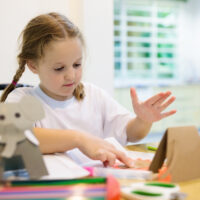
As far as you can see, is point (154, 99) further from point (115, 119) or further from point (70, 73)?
point (115, 119)

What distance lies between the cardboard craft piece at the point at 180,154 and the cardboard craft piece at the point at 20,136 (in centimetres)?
24

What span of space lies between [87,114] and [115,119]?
0.11 m

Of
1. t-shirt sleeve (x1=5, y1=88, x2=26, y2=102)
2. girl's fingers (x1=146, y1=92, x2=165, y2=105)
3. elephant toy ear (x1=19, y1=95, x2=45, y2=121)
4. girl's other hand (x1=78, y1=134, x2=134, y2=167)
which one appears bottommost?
girl's other hand (x1=78, y1=134, x2=134, y2=167)

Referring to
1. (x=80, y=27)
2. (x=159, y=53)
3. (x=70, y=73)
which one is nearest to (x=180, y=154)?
(x=70, y=73)

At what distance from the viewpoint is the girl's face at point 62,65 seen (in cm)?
96

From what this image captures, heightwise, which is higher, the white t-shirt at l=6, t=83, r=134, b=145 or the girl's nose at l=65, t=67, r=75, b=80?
the girl's nose at l=65, t=67, r=75, b=80

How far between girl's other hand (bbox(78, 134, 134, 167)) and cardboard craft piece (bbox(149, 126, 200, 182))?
0.10m

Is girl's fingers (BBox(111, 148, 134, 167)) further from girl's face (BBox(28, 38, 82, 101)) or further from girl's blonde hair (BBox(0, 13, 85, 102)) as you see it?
girl's blonde hair (BBox(0, 13, 85, 102))

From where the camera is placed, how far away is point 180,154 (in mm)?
662

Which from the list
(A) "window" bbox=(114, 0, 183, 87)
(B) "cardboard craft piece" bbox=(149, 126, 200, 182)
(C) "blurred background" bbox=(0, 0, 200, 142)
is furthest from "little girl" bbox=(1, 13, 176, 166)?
(A) "window" bbox=(114, 0, 183, 87)

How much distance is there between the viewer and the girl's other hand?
753 mm

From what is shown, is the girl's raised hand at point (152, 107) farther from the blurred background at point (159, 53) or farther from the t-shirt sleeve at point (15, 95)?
the blurred background at point (159, 53)

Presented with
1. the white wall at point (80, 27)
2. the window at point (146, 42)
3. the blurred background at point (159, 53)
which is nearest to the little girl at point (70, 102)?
the white wall at point (80, 27)

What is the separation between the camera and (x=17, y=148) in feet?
1.93
